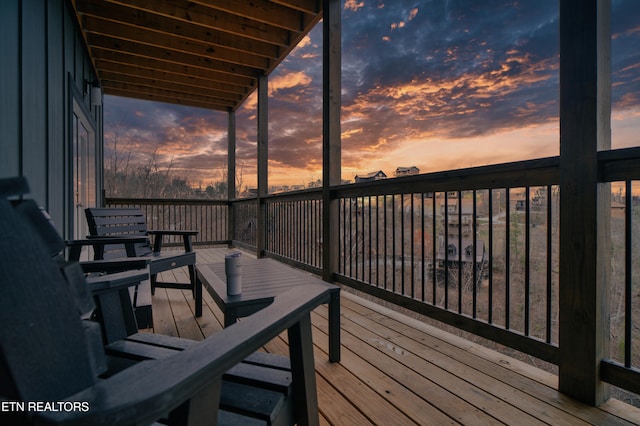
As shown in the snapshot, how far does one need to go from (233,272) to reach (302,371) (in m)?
0.83

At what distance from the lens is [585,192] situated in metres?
1.34

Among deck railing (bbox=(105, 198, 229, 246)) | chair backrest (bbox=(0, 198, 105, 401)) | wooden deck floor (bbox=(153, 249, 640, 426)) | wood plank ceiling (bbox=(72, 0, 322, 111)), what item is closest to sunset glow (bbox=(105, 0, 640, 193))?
wood plank ceiling (bbox=(72, 0, 322, 111))

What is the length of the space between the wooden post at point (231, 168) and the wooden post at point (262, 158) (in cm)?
160

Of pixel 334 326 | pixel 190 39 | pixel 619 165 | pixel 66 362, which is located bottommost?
pixel 334 326

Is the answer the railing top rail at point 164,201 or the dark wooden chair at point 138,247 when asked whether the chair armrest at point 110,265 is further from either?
the railing top rail at point 164,201

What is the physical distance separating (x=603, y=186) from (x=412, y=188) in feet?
3.64

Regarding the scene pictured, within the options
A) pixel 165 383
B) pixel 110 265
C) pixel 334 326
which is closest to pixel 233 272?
pixel 110 265

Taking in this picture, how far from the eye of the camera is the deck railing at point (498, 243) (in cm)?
138

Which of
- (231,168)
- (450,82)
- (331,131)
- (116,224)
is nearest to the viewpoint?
(116,224)

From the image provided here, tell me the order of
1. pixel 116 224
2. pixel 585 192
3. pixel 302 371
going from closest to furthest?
pixel 302 371 → pixel 585 192 → pixel 116 224

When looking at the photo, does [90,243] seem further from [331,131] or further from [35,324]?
[331,131]

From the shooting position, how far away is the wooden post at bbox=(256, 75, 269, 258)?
17.5 feet

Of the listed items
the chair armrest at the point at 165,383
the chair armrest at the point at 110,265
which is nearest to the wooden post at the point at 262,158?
the chair armrest at the point at 110,265

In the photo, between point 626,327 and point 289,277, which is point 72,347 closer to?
point 289,277
